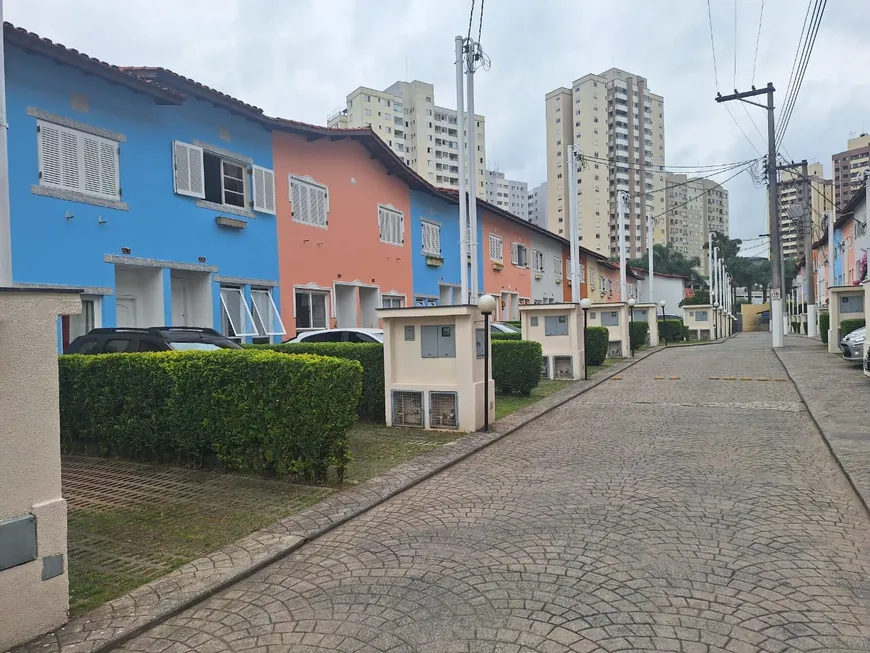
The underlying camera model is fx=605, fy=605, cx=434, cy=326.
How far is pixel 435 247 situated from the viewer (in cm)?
2639

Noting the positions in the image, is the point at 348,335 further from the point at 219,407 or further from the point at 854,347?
the point at 854,347

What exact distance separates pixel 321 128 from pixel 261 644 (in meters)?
16.9

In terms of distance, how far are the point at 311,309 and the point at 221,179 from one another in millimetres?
4821

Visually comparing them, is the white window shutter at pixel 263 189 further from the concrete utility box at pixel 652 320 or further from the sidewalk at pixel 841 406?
the concrete utility box at pixel 652 320

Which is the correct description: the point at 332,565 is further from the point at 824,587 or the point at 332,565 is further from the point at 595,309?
the point at 595,309

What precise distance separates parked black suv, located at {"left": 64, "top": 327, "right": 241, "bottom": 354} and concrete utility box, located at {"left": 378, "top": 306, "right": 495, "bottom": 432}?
2992mm

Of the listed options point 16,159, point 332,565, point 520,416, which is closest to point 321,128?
point 16,159

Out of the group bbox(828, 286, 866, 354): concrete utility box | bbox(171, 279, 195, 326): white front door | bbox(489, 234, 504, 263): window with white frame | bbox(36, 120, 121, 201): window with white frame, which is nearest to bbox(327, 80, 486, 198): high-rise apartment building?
bbox(489, 234, 504, 263): window with white frame

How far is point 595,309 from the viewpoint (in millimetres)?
25906

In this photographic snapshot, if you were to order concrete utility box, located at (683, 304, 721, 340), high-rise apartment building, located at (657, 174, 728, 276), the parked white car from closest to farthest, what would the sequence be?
the parked white car, concrete utility box, located at (683, 304, 721, 340), high-rise apartment building, located at (657, 174, 728, 276)

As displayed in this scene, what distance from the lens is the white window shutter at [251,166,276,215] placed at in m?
16.6

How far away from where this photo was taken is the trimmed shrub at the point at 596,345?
68.5ft

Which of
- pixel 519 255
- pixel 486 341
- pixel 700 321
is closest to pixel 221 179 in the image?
pixel 486 341

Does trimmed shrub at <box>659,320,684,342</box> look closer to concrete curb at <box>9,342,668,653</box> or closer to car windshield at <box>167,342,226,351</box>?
car windshield at <box>167,342,226,351</box>
